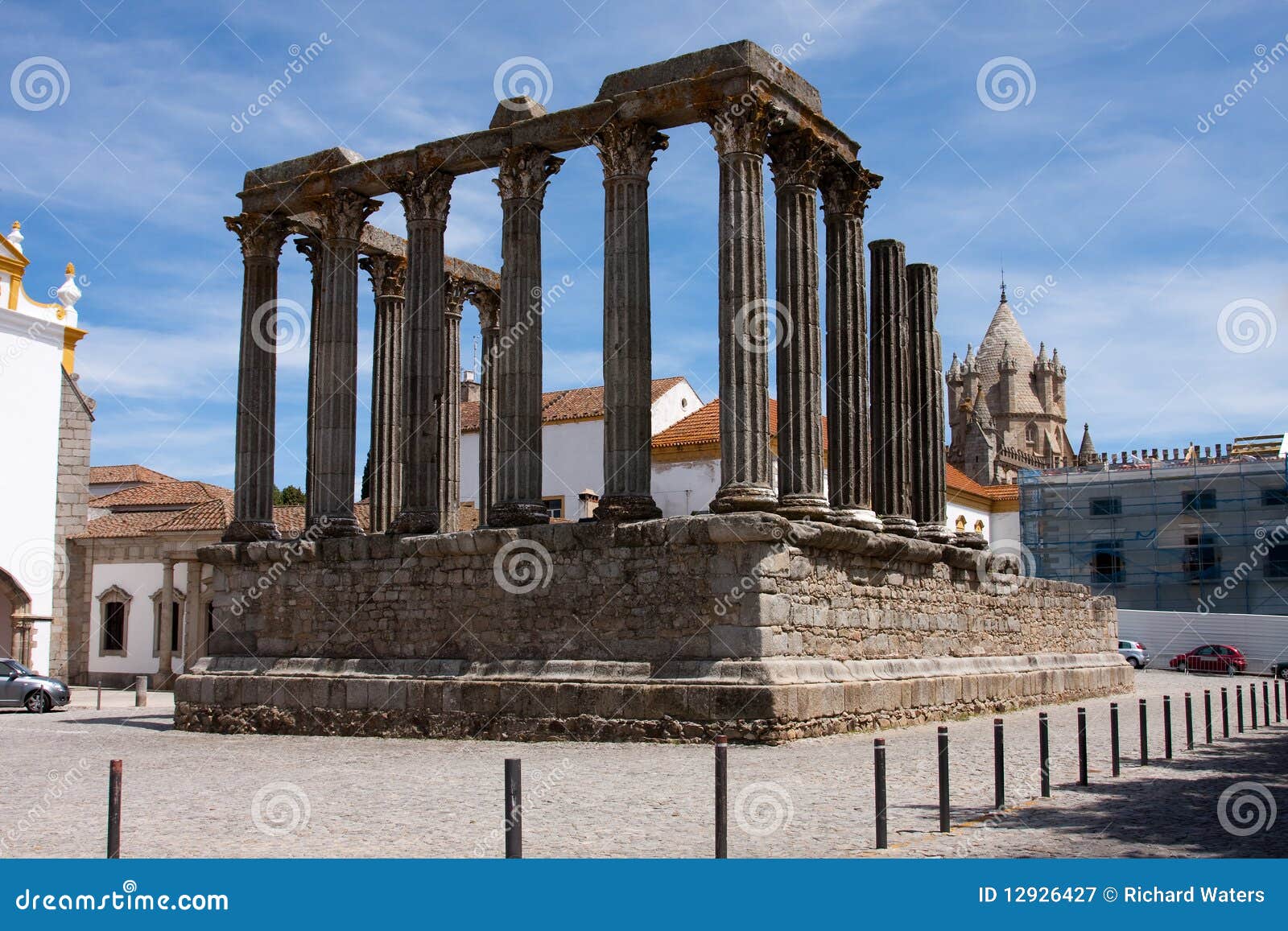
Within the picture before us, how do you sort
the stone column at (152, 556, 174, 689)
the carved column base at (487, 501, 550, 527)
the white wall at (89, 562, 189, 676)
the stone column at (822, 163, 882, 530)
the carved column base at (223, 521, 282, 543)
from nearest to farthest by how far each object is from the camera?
the carved column base at (487, 501, 550, 527) → the stone column at (822, 163, 882, 530) → the carved column base at (223, 521, 282, 543) → the stone column at (152, 556, 174, 689) → the white wall at (89, 562, 189, 676)

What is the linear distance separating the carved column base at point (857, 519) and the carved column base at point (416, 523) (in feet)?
18.3

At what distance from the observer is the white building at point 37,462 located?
3262cm

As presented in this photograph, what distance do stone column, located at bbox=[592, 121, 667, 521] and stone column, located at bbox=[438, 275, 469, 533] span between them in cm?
601

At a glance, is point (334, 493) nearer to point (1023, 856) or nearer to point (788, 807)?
point (788, 807)

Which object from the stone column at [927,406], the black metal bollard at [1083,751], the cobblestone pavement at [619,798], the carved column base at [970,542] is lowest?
the cobblestone pavement at [619,798]

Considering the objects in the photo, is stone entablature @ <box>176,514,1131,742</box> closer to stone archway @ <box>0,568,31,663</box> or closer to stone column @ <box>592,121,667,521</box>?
stone column @ <box>592,121,667,521</box>

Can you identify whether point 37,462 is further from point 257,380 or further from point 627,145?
point 627,145

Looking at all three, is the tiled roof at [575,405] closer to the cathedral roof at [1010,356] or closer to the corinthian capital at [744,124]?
the corinthian capital at [744,124]

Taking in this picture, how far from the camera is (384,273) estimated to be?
73.1ft

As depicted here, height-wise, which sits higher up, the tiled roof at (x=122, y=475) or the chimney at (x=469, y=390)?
the chimney at (x=469, y=390)

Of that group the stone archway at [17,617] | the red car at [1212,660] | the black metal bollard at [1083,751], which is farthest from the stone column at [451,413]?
the red car at [1212,660]

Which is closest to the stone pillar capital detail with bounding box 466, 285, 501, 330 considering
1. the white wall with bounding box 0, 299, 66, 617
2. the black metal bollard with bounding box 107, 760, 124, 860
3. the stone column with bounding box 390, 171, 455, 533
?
the stone column with bounding box 390, 171, 455, 533

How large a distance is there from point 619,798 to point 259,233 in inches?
537

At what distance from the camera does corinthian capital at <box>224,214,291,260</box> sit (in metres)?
20.7
